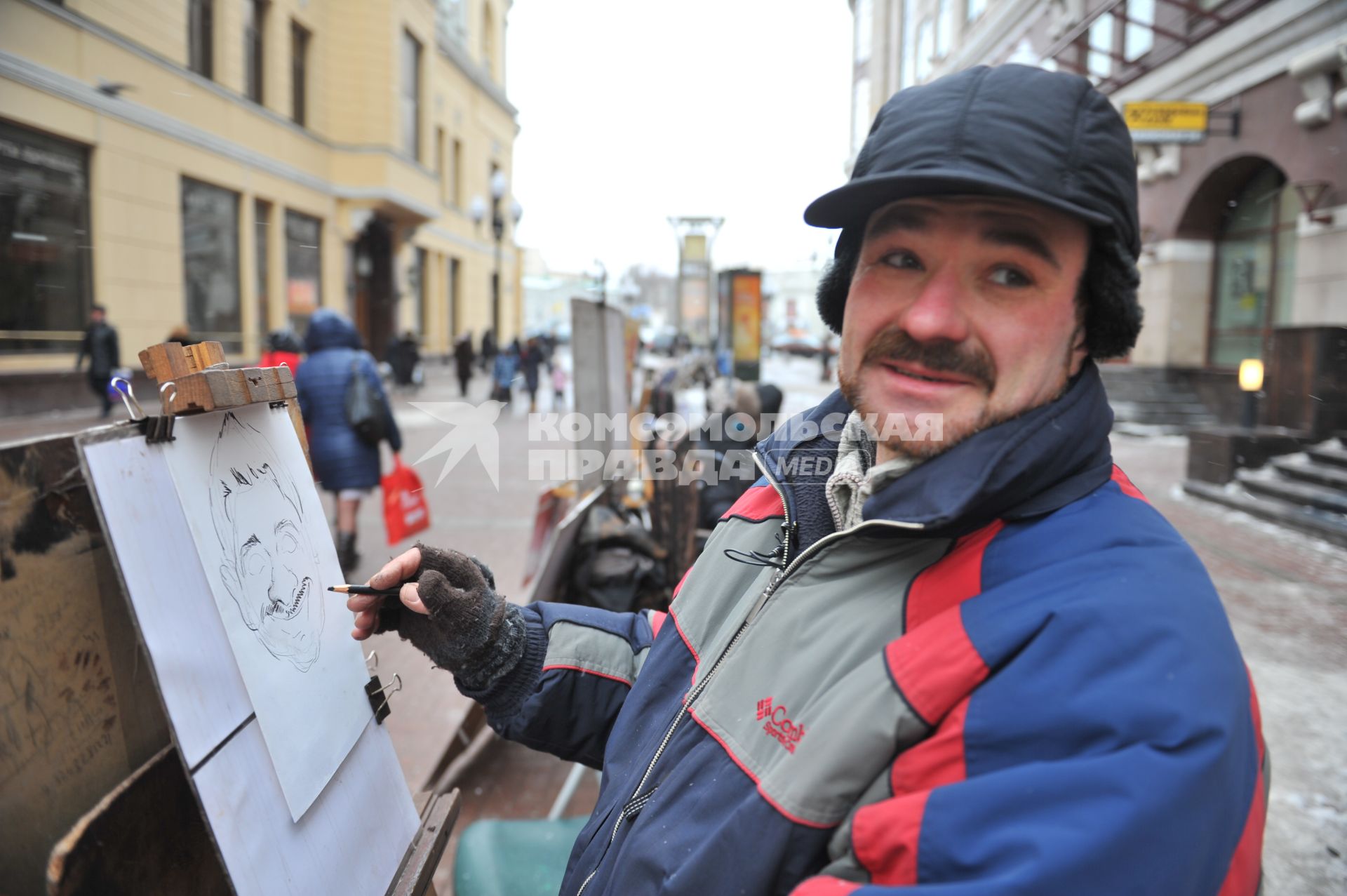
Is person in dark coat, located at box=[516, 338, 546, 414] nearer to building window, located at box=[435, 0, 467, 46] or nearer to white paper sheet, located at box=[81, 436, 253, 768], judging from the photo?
building window, located at box=[435, 0, 467, 46]

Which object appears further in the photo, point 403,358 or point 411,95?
point 411,95

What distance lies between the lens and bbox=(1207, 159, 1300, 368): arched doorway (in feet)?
41.3

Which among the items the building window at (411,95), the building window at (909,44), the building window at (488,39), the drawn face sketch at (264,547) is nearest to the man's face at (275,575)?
the drawn face sketch at (264,547)

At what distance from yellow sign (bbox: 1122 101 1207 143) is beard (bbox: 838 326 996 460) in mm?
12475

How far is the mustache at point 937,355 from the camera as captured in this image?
3.85 ft

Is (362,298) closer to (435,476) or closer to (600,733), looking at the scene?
(435,476)

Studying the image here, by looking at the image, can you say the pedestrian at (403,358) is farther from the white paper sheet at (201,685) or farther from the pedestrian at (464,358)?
the white paper sheet at (201,685)

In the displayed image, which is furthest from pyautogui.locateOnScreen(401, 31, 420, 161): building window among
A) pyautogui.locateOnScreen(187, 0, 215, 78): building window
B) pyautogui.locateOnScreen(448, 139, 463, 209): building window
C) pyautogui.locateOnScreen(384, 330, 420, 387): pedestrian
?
pyautogui.locateOnScreen(187, 0, 215, 78): building window

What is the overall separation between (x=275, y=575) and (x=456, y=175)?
28937mm

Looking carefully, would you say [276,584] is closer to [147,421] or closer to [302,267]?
[147,421]

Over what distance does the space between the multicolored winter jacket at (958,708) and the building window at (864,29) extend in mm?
11598

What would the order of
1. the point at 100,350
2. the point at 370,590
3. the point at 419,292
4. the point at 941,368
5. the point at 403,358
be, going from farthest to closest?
1. the point at 419,292
2. the point at 403,358
3. the point at 100,350
4. the point at 370,590
5. the point at 941,368

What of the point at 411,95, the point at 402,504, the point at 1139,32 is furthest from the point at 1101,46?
the point at 402,504

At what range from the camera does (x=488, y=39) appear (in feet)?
92.7
